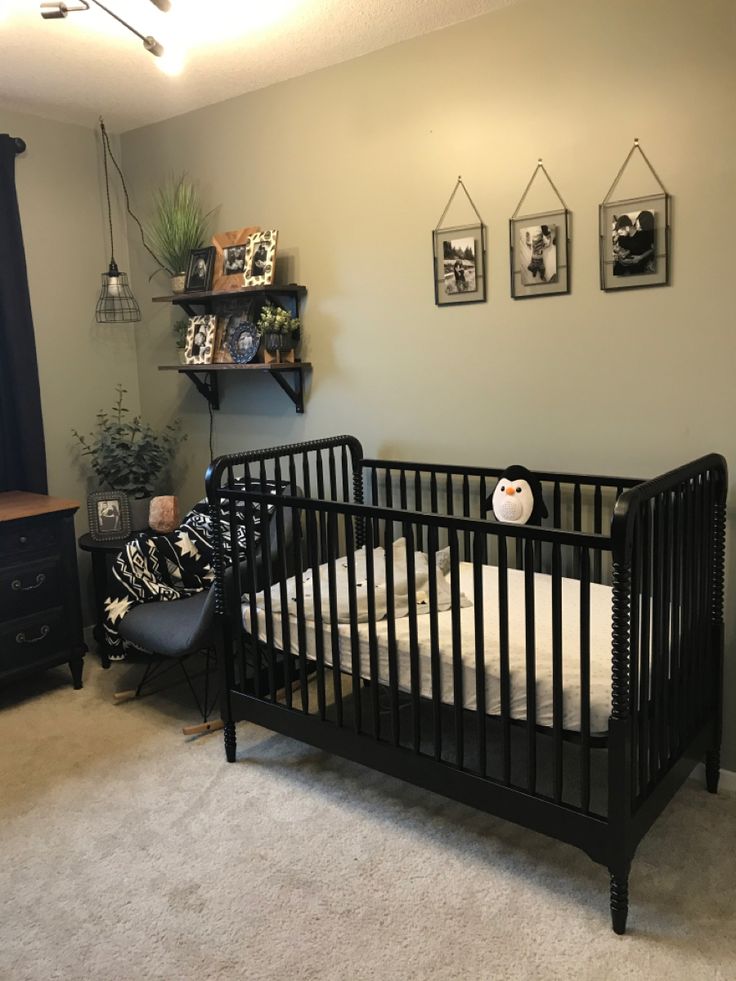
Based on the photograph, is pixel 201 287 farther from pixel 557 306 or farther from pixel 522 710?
pixel 522 710

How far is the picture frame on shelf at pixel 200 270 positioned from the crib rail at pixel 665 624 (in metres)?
2.18

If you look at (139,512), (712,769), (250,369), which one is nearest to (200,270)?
(250,369)

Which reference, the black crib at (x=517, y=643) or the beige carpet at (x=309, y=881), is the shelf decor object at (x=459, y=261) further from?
the beige carpet at (x=309, y=881)

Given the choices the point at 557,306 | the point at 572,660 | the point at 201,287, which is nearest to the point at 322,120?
the point at 201,287

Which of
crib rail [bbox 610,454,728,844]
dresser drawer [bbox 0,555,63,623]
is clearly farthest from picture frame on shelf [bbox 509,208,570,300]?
dresser drawer [bbox 0,555,63,623]

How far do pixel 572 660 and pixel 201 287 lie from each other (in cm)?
226

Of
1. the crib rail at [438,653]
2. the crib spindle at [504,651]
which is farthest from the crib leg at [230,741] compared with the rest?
the crib spindle at [504,651]

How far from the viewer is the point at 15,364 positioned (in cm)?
351

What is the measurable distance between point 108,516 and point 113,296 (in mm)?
1064

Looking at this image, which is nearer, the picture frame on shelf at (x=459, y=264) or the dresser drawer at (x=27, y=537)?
the picture frame on shelf at (x=459, y=264)

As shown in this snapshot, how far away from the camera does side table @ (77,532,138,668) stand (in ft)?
11.3

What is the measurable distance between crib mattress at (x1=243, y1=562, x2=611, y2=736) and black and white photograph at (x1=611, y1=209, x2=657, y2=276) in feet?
3.19

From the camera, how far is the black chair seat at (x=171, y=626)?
278cm

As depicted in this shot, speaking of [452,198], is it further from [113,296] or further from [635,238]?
[113,296]
